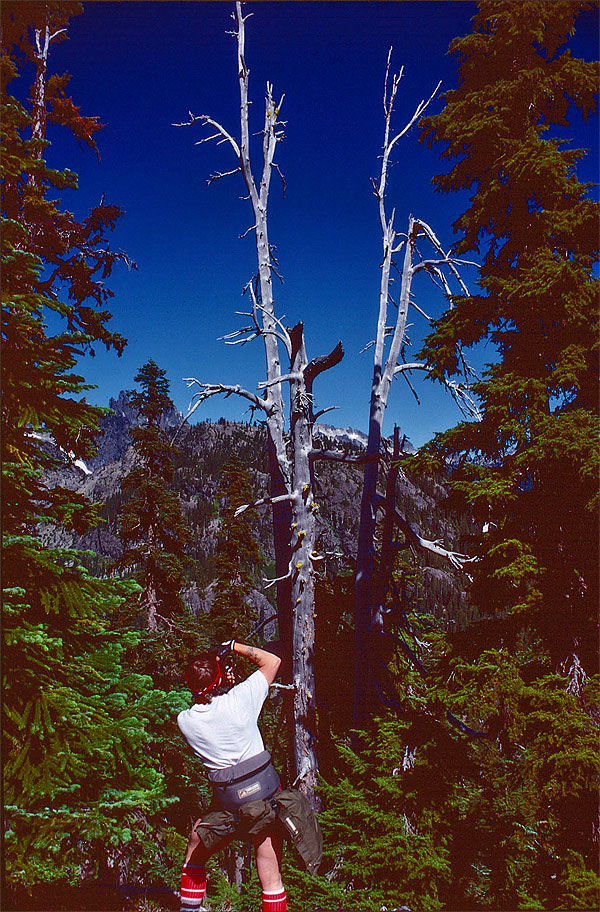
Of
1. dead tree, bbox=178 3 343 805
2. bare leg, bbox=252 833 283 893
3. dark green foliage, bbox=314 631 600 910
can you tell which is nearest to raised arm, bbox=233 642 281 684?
bare leg, bbox=252 833 283 893

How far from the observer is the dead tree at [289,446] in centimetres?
917

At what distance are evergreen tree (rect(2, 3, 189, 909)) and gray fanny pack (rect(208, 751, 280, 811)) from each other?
2.20ft

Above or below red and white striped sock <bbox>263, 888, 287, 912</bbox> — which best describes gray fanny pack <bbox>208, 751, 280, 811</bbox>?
above

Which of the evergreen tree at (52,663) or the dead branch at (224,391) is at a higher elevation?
the dead branch at (224,391)

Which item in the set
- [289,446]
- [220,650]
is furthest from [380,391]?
[220,650]

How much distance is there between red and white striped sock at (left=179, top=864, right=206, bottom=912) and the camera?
3.49 metres

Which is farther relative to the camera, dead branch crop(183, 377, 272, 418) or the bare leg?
dead branch crop(183, 377, 272, 418)

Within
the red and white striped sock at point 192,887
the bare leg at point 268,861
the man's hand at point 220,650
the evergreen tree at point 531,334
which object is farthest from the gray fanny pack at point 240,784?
the evergreen tree at point 531,334

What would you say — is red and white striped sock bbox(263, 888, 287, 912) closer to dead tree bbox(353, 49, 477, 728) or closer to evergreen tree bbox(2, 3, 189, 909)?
evergreen tree bbox(2, 3, 189, 909)

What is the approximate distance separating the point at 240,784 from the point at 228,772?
0.12m

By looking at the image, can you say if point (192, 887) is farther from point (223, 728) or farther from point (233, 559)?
point (233, 559)

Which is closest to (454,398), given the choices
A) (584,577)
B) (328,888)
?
(584,577)

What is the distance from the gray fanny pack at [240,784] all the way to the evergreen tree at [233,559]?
51.7ft

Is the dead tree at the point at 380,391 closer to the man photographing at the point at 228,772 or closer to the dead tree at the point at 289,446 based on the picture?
the dead tree at the point at 289,446
